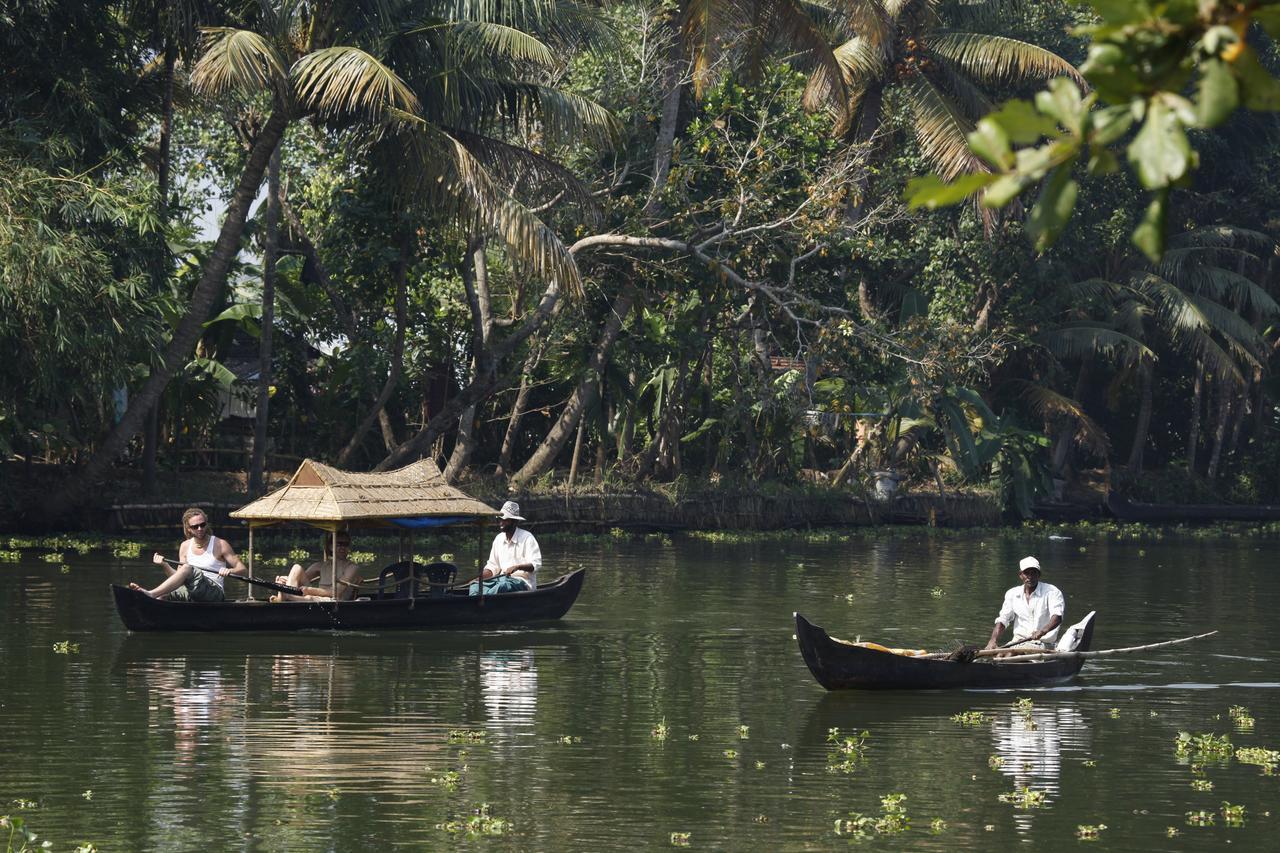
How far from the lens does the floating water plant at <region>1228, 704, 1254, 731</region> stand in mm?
14375

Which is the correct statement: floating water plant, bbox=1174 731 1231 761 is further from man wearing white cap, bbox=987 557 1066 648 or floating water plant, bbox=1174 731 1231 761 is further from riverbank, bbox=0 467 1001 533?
riverbank, bbox=0 467 1001 533

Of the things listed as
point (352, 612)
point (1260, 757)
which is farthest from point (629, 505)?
point (1260, 757)

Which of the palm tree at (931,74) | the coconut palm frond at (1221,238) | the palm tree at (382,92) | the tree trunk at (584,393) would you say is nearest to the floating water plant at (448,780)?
the palm tree at (382,92)

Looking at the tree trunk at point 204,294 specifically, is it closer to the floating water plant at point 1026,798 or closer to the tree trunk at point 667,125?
the tree trunk at point 667,125

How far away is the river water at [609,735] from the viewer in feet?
33.8

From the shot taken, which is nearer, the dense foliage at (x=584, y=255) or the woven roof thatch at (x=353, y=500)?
the woven roof thatch at (x=353, y=500)

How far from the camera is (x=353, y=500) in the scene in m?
19.2

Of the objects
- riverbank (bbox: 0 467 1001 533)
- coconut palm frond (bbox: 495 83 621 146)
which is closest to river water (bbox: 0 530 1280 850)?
riverbank (bbox: 0 467 1001 533)

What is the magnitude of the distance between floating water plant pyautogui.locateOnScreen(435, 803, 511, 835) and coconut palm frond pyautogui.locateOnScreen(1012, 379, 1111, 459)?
3231 centimetres

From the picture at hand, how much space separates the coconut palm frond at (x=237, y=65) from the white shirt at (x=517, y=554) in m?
8.27

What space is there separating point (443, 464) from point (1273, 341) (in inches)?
1006

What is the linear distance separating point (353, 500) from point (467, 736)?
21.4ft

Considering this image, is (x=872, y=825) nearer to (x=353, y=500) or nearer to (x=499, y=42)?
(x=353, y=500)

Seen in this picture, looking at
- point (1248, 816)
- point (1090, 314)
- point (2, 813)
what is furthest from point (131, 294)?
point (1090, 314)
